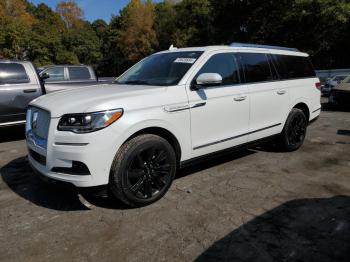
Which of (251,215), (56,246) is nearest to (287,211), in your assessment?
(251,215)

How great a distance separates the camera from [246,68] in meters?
4.81

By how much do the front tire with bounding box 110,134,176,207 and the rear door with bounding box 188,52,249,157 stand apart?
1.66ft

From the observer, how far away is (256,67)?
197 inches

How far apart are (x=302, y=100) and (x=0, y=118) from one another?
5.98 m

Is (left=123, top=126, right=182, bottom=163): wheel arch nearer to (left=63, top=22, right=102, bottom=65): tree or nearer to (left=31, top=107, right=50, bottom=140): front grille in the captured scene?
(left=31, top=107, right=50, bottom=140): front grille

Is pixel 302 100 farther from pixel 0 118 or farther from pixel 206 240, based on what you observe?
pixel 0 118

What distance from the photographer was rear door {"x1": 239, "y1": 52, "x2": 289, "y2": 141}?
483 centimetres

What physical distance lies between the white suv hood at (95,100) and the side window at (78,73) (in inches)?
250

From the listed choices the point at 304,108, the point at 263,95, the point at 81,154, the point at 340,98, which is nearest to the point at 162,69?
the point at 263,95

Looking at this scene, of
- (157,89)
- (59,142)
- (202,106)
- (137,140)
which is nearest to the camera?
(59,142)

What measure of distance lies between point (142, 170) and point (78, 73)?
7.35m

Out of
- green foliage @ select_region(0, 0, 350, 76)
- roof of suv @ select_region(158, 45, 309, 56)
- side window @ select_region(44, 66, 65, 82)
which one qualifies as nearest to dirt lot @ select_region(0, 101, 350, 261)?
roof of suv @ select_region(158, 45, 309, 56)

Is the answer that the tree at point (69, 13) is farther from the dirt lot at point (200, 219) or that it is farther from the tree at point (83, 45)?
the dirt lot at point (200, 219)

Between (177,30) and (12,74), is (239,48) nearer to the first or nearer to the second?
(12,74)
